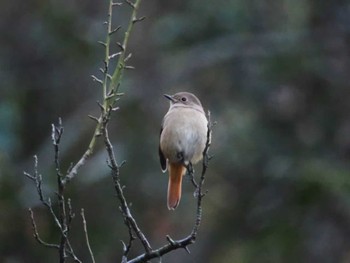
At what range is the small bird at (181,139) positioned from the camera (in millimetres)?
6641

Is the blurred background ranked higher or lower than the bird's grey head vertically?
higher

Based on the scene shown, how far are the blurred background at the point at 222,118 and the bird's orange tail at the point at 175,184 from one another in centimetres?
498

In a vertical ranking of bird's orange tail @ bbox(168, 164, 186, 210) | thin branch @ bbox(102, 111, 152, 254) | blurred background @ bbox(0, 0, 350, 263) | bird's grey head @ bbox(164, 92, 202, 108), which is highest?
blurred background @ bbox(0, 0, 350, 263)

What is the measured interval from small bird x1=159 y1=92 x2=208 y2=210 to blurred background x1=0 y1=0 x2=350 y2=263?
4.97 m

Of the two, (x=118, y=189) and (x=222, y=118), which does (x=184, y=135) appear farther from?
(x=222, y=118)

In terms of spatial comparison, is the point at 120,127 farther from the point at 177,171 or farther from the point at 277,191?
the point at 177,171

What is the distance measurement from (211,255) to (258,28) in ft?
9.33

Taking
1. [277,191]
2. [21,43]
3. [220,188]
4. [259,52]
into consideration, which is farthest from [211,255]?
[21,43]

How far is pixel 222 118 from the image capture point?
13.6 meters

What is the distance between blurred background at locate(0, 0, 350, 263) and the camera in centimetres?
1253

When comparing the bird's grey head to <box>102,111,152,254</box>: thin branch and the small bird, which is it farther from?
<box>102,111,152,254</box>: thin branch

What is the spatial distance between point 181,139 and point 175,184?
0.91 feet

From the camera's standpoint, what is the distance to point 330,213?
1288 centimetres

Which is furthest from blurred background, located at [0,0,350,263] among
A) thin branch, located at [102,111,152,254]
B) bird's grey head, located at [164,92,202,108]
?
thin branch, located at [102,111,152,254]
